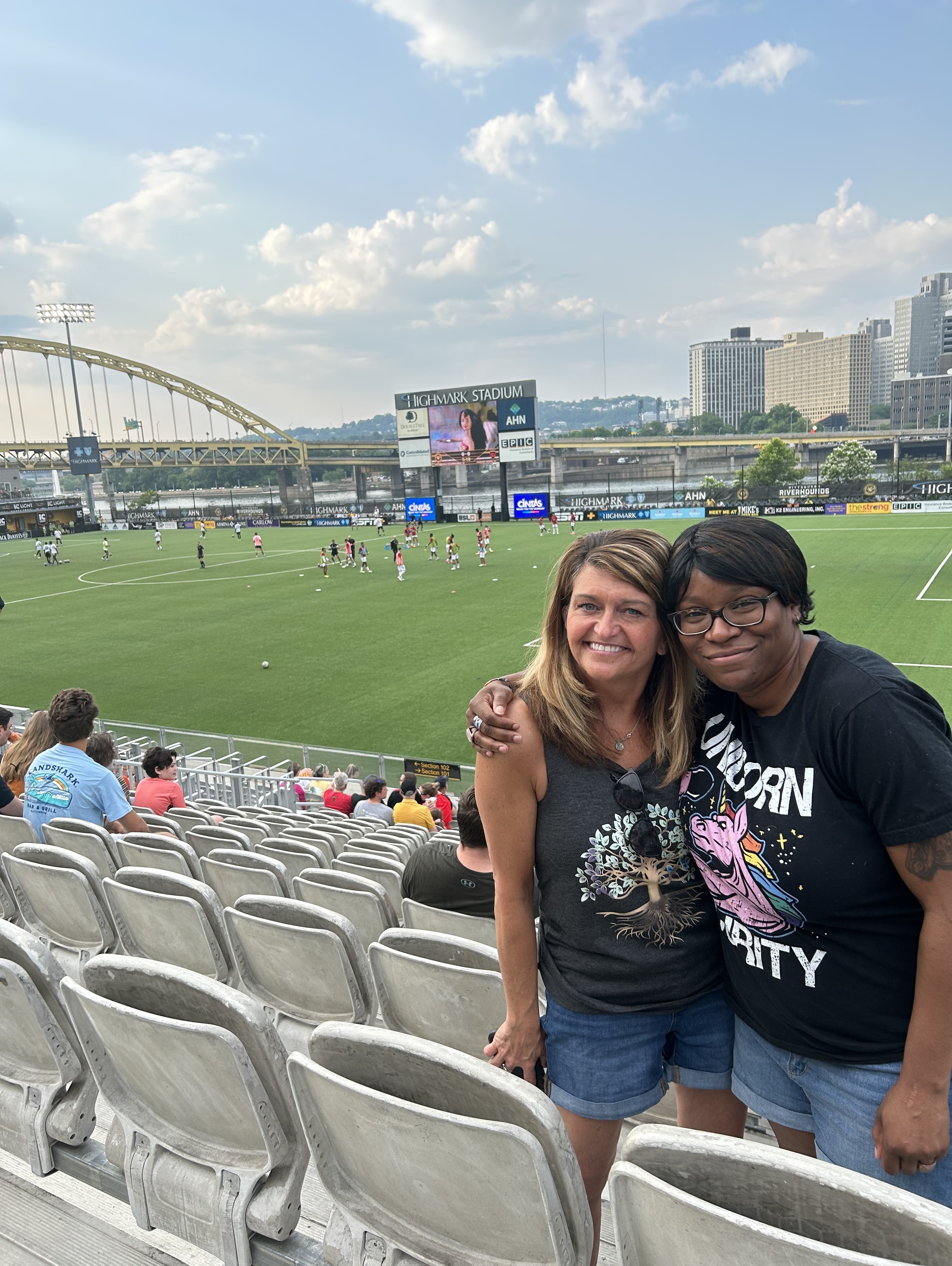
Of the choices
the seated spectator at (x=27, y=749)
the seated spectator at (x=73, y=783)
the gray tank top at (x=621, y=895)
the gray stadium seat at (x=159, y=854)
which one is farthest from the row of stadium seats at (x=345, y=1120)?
the seated spectator at (x=27, y=749)

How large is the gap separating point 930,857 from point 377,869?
3.46m

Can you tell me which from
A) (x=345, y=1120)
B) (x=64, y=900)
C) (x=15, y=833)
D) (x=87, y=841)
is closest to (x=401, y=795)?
(x=15, y=833)

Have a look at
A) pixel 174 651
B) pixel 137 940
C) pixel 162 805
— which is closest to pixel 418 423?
pixel 174 651

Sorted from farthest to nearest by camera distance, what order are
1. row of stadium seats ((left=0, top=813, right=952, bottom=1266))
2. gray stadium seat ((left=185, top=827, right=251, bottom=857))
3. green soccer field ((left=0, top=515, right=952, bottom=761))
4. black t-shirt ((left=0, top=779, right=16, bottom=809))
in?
1. green soccer field ((left=0, top=515, right=952, bottom=761))
2. black t-shirt ((left=0, top=779, right=16, bottom=809))
3. gray stadium seat ((left=185, top=827, right=251, bottom=857))
4. row of stadium seats ((left=0, top=813, right=952, bottom=1266))

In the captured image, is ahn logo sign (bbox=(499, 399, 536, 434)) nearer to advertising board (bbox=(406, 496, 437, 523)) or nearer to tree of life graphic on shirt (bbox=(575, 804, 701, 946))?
advertising board (bbox=(406, 496, 437, 523))

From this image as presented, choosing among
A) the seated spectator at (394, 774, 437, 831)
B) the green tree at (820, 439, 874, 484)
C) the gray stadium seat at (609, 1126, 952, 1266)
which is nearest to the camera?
the gray stadium seat at (609, 1126, 952, 1266)

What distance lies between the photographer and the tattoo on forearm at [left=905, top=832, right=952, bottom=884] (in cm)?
167

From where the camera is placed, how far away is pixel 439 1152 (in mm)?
1519

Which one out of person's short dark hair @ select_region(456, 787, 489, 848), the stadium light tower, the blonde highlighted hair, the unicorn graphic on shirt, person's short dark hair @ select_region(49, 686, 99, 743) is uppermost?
the stadium light tower

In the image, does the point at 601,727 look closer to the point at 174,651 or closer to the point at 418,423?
the point at 174,651

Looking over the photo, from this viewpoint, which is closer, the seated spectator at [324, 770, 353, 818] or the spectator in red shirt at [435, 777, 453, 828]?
the spectator in red shirt at [435, 777, 453, 828]

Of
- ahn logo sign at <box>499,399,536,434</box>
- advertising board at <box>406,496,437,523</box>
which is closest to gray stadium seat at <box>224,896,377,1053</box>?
ahn logo sign at <box>499,399,536,434</box>

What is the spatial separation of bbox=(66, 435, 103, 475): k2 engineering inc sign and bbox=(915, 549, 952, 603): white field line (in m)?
77.2

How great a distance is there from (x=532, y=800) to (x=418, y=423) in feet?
229
